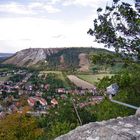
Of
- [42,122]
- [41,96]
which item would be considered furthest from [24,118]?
[41,96]

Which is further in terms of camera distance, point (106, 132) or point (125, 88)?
point (125, 88)

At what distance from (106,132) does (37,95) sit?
108953 mm

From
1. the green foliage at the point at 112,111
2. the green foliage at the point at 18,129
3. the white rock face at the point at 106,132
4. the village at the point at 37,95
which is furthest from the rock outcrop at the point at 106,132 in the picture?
the village at the point at 37,95

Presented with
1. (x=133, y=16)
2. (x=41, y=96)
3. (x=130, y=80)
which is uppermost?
(x=133, y=16)

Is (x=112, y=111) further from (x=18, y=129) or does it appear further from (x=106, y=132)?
(x=106, y=132)

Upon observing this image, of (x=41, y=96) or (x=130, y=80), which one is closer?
(x=130, y=80)

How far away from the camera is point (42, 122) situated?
55125mm

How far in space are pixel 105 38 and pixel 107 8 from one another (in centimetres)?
174

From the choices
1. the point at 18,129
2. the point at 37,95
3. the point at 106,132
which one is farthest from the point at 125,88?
the point at 37,95

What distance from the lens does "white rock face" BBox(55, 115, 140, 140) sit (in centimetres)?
788

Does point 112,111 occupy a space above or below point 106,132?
below

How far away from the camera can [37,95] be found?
116m

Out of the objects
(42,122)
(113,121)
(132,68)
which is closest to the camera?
(113,121)

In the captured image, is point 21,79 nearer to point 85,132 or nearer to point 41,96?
point 41,96
